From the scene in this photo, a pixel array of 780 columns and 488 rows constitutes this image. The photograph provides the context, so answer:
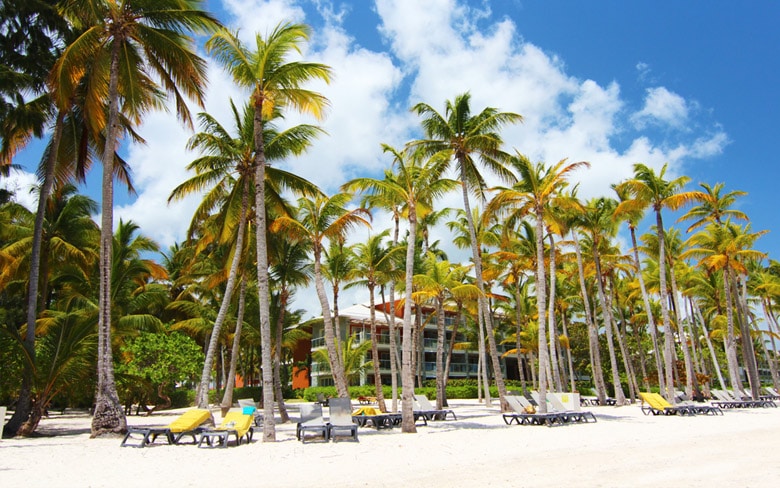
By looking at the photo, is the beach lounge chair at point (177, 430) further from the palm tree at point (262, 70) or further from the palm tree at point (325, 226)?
the palm tree at point (325, 226)

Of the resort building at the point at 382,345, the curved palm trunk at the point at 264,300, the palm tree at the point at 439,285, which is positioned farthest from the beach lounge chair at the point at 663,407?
the resort building at the point at 382,345

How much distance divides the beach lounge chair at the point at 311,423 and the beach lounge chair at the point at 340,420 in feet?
0.65

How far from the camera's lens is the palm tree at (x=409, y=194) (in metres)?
14.6

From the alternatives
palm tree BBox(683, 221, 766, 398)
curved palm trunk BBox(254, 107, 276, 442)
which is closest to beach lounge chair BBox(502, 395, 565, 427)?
curved palm trunk BBox(254, 107, 276, 442)

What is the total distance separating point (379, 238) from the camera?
76.9 ft

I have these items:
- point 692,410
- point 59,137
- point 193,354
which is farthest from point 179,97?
point 692,410

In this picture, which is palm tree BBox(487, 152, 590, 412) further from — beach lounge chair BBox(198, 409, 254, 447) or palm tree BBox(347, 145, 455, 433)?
beach lounge chair BBox(198, 409, 254, 447)

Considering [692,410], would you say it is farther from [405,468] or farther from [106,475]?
[106,475]

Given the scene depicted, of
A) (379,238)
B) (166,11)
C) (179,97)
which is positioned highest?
(166,11)

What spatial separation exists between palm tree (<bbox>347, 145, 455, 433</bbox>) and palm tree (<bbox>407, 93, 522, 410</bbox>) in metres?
4.72

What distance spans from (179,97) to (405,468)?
12.8 meters

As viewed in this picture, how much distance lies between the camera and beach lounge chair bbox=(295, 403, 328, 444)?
12859 mm

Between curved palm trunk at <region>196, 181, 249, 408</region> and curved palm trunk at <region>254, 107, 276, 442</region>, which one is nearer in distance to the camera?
curved palm trunk at <region>254, 107, 276, 442</region>

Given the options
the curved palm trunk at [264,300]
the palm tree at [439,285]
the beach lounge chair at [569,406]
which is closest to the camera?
the curved palm trunk at [264,300]
